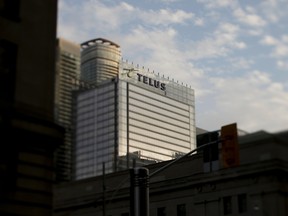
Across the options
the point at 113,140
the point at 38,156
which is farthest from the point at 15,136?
the point at 113,140

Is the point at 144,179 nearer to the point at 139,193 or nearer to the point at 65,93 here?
the point at 139,193

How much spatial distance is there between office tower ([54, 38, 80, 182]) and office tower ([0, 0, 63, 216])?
132cm

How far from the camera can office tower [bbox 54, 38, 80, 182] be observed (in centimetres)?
1473

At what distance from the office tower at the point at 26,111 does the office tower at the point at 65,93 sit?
132cm

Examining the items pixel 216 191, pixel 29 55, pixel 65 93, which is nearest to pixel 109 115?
pixel 65 93

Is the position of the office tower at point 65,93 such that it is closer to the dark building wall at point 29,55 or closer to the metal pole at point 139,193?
the dark building wall at point 29,55

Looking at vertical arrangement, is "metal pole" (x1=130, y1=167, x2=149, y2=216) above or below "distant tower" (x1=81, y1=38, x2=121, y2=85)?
below

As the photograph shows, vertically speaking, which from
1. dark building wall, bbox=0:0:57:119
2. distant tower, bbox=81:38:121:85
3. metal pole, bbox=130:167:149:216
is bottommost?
metal pole, bbox=130:167:149:216

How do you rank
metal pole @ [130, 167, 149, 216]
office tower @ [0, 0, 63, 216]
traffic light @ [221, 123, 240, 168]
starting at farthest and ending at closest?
traffic light @ [221, 123, 240, 168] < metal pole @ [130, 167, 149, 216] < office tower @ [0, 0, 63, 216]

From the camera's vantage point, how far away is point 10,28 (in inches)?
747

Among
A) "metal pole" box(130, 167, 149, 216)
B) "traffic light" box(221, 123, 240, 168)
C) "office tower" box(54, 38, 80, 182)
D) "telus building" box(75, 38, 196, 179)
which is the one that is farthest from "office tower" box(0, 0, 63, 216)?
"traffic light" box(221, 123, 240, 168)

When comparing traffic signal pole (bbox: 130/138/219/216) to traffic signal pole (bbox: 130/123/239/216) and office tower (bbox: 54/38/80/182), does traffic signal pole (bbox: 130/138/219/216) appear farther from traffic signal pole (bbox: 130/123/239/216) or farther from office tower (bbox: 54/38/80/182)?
office tower (bbox: 54/38/80/182)

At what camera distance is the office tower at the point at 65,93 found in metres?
14.7

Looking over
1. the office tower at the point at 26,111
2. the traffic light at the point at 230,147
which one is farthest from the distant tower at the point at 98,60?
the traffic light at the point at 230,147
